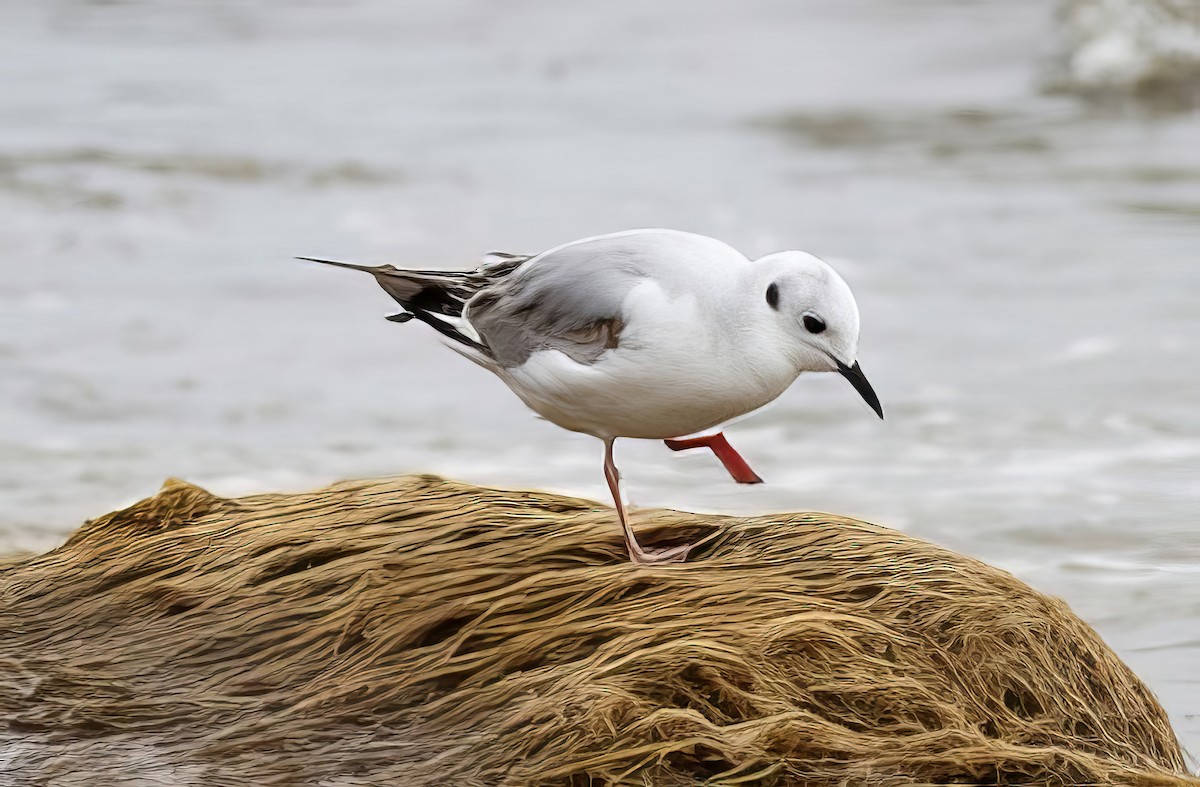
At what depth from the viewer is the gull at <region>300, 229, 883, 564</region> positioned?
11.6 feet

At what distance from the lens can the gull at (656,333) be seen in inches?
139

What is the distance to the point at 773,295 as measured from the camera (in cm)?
353

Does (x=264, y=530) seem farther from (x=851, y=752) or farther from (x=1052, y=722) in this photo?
(x=1052, y=722)

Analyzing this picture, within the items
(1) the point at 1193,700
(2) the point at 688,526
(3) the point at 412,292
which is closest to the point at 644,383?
(2) the point at 688,526

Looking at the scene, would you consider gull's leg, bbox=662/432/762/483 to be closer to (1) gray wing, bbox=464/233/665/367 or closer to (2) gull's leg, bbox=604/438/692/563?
(2) gull's leg, bbox=604/438/692/563

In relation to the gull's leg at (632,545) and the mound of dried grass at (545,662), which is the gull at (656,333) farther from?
the mound of dried grass at (545,662)

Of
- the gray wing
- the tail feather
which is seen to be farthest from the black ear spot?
the tail feather

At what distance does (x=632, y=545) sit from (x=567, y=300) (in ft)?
2.19

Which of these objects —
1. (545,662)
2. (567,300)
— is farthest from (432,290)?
(545,662)

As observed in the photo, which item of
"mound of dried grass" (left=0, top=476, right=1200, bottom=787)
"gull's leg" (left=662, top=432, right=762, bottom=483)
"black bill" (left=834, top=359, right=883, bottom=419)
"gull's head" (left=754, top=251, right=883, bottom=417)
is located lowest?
"mound of dried grass" (left=0, top=476, right=1200, bottom=787)

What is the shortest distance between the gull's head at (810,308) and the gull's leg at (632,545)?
0.62 metres

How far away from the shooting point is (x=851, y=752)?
10.6 ft

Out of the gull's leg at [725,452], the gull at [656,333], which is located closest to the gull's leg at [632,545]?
the gull at [656,333]

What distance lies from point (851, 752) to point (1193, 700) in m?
2.46
